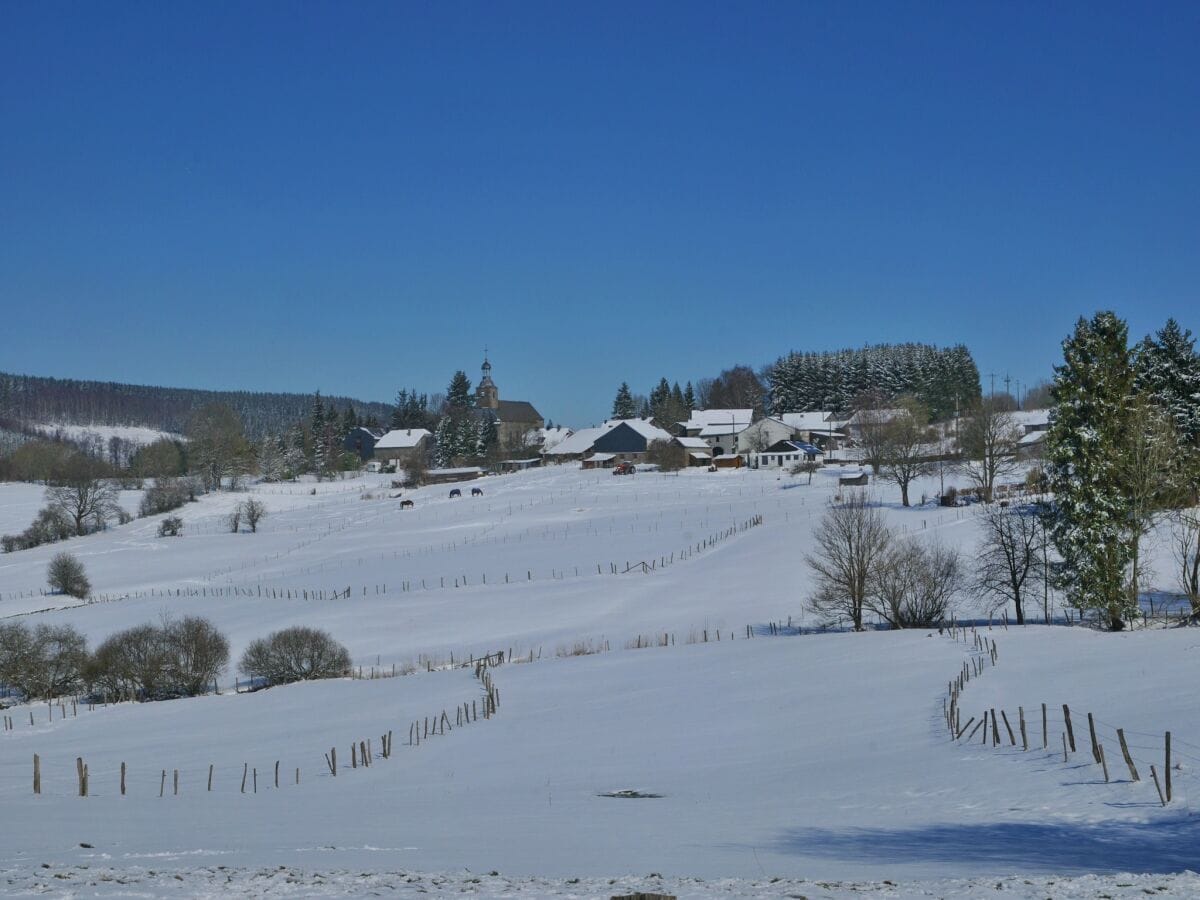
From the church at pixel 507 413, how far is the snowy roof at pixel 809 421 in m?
44.5

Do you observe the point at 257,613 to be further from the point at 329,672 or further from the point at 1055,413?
the point at 1055,413

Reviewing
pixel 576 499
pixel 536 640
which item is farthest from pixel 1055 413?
pixel 576 499

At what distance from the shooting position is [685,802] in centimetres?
1931

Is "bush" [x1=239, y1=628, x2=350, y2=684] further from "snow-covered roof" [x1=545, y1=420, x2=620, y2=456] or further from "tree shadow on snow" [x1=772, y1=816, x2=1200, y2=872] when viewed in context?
"snow-covered roof" [x1=545, y1=420, x2=620, y2=456]

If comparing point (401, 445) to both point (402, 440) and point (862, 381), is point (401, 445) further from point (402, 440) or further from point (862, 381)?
point (862, 381)

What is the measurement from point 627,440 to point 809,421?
2604cm

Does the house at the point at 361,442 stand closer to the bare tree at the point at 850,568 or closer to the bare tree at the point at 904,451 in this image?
the bare tree at the point at 904,451

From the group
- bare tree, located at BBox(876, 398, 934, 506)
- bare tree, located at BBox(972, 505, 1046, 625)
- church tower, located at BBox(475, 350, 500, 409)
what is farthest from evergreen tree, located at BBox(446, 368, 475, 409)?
bare tree, located at BBox(972, 505, 1046, 625)

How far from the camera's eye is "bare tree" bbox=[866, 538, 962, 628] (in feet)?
163

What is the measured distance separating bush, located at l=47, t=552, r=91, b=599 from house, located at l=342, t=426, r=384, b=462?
327ft

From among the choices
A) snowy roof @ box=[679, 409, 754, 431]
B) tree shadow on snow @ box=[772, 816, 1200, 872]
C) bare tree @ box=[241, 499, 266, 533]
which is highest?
snowy roof @ box=[679, 409, 754, 431]

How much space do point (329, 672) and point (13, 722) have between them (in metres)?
12.4

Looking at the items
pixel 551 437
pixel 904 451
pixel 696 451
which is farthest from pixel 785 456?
pixel 551 437

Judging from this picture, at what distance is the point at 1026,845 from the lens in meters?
14.3
